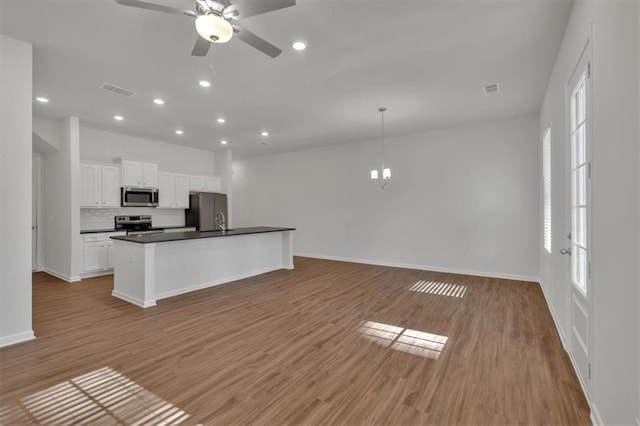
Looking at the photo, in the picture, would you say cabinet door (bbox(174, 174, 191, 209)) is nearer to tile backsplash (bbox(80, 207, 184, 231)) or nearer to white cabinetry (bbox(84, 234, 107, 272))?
tile backsplash (bbox(80, 207, 184, 231))

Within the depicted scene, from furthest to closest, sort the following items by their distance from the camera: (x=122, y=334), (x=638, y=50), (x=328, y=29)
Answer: (x=122, y=334), (x=328, y=29), (x=638, y=50)

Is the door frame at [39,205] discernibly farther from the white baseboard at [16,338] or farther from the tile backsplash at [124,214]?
the white baseboard at [16,338]

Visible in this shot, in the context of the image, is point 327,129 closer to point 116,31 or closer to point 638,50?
point 116,31

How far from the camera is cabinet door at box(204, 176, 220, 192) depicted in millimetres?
8115

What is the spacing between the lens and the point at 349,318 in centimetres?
367

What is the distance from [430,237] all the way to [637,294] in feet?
17.2

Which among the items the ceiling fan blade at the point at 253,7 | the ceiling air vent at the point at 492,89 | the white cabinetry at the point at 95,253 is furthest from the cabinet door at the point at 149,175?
the ceiling air vent at the point at 492,89

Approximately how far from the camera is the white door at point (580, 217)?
81.0 inches

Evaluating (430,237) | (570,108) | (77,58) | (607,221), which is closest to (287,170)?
(430,237)

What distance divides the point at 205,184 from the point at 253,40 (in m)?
6.29

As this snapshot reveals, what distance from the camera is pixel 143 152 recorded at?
7.25 meters

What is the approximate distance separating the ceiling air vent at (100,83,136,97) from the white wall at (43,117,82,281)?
1.94m

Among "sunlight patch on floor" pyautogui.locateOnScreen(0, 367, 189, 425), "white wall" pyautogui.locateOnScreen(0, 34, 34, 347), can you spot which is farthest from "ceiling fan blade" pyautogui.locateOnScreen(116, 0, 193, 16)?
"sunlight patch on floor" pyautogui.locateOnScreen(0, 367, 189, 425)

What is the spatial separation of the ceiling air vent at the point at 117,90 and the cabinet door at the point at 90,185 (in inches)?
92.4
